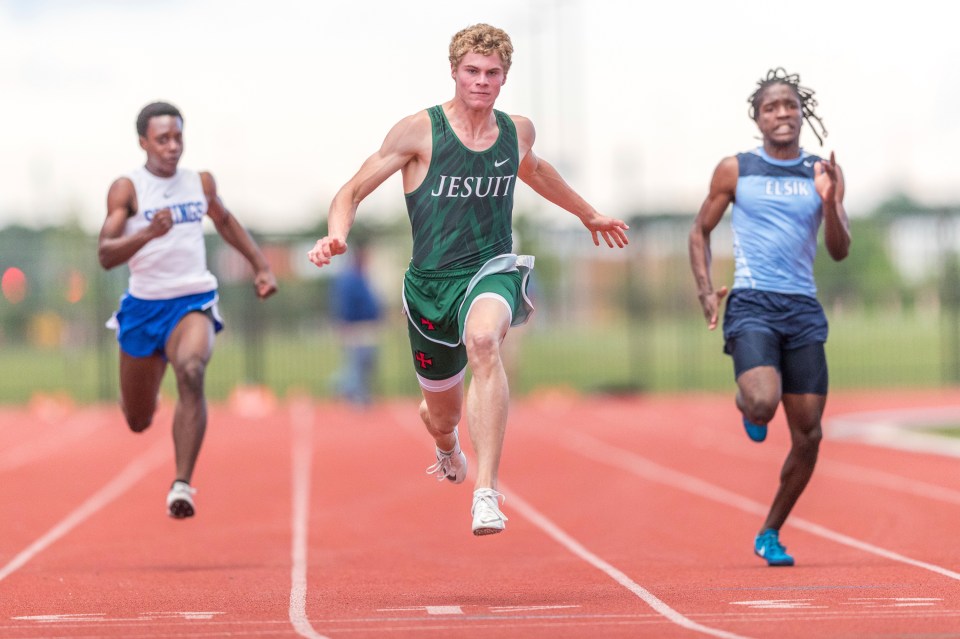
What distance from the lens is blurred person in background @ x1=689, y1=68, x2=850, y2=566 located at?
777 cm

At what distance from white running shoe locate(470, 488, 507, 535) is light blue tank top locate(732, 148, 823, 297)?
2.04 metres

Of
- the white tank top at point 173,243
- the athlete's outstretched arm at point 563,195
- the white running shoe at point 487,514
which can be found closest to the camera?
the white running shoe at point 487,514

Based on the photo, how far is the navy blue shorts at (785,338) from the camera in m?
7.77

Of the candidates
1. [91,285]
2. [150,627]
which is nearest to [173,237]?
[150,627]

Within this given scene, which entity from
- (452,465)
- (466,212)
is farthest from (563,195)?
(452,465)

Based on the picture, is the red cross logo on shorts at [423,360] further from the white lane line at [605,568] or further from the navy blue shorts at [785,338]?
the navy blue shorts at [785,338]

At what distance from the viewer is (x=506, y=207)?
7.19 m

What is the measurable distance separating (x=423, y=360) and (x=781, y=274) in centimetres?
177

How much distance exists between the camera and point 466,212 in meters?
7.05

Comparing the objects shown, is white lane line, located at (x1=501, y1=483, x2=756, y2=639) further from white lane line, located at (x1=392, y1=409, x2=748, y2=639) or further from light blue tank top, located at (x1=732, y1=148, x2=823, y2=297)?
light blue tank top, located at (x1=732, y1=148, x2=823, y2=297)

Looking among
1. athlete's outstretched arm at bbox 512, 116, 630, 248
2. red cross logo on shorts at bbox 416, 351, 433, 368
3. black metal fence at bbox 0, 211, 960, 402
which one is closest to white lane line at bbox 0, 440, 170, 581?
red cross logo on shorts at bbox 416, 351, 433, 368

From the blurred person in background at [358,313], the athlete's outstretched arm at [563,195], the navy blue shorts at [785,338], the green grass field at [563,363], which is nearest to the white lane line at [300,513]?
the blurred person in background at [358,313]

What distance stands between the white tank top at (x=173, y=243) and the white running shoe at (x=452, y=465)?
1.69 metres

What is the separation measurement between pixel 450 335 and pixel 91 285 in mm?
19924
